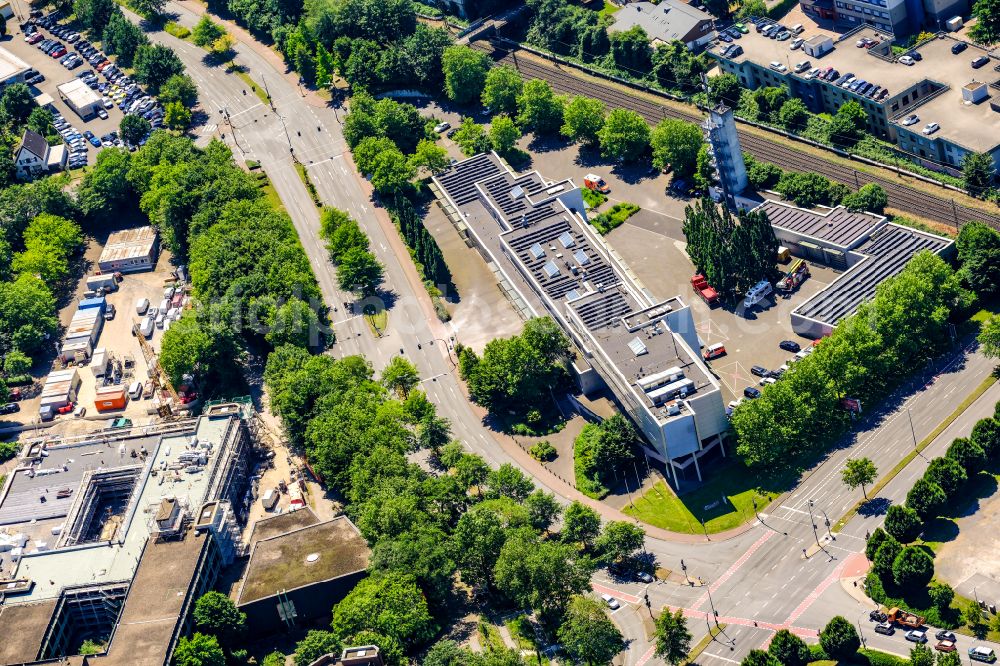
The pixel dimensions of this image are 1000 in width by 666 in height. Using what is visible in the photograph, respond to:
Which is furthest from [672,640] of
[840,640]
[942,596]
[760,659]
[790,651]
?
[942,596]

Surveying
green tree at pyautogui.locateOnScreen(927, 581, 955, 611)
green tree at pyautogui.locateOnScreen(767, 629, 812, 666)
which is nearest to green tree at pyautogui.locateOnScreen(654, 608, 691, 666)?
green tree at pyautogui.locateOnScreen(767, 629, 812, 666)

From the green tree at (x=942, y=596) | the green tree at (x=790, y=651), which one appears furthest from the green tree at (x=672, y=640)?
the green tree at (x=942, y=596)

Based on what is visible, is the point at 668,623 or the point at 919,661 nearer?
the point at 919,661

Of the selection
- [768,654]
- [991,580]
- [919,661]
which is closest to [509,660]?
[768,654]

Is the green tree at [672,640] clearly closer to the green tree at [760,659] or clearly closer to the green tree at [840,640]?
the green tree at [760,659]

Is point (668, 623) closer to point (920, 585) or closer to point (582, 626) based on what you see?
point (582, 626)

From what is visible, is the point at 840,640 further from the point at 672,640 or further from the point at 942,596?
the point at 672,640
